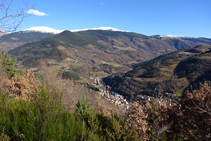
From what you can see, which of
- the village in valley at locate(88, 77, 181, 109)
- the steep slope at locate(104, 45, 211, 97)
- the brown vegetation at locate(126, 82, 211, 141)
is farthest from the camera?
the steep slope at locate(104, 45, 211, 97)

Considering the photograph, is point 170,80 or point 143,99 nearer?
point 143,99

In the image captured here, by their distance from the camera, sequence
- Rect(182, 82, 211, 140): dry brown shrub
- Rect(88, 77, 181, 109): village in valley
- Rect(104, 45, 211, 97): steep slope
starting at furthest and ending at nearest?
1. Rect(104, 45, 211, 97): steep slope
2. Rect(88, 77, 181, 109): village in valley
3. Rect(182, 82, 211, 140): dry brown shrub

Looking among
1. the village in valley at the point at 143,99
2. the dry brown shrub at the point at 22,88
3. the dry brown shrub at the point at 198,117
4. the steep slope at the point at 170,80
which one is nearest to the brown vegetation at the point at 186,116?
the dry brown shrub at the point at 198,117

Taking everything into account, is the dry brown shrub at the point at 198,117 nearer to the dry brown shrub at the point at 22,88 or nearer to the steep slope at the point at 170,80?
the dry brown shrub at the point at 22,88

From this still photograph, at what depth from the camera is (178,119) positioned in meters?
5.23

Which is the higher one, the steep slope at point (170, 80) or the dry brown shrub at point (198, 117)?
the dry brown shrub at point (198, 117)

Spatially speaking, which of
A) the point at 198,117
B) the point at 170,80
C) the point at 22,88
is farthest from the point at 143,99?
the point at 198,117

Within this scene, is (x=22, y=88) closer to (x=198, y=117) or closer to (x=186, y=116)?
(x=186, y=116)

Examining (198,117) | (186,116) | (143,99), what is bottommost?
(143,99)

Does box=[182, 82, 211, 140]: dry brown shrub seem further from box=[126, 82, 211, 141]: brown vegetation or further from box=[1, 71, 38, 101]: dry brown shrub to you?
box=[1, 71, 38, 101]: dry brown shrub

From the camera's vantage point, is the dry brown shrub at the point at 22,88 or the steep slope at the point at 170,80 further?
the steep slope at the point at 170,80

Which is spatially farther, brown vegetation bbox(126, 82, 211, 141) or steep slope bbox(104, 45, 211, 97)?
steep slope bbox(104, 45, 211, 97)

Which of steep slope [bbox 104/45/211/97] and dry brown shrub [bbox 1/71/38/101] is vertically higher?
dry brown shrub [bbox 1/71/38/101]

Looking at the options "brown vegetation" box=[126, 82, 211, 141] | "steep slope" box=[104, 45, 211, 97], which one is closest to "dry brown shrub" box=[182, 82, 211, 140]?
"brown vegetation" box=[126, 82, 211, 141]
